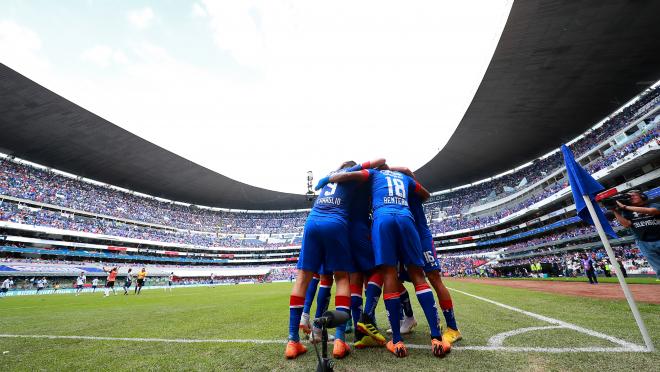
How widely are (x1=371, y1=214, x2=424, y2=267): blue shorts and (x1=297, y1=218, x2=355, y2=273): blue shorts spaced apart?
353mm

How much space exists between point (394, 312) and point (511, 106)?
31.9 meters

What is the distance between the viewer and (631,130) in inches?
1016

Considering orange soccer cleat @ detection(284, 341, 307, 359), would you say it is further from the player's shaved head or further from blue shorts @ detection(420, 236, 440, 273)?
the player's shaved head

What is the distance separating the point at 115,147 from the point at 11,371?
44.4 meters

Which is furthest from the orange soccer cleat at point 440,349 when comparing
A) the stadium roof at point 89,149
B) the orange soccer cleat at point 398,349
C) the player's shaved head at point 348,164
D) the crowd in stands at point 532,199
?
the stadium roof at point 89,149

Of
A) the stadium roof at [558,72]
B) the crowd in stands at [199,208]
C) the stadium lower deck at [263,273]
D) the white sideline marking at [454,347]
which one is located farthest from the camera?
the crowd in stands at [199,208]

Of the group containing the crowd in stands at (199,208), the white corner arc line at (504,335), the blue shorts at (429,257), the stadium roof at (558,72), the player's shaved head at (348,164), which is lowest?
the white corner arc line at (504,335)

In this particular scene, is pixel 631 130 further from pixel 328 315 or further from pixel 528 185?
pixel 328 315

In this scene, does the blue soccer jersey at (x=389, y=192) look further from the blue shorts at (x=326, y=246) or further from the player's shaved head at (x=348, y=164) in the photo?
the blue shorts at (x=326, y=246)

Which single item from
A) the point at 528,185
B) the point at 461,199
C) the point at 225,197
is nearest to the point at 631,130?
the point at 528,185

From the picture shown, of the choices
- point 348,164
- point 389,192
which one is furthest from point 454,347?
point 348,164

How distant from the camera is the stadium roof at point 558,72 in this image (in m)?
18.9

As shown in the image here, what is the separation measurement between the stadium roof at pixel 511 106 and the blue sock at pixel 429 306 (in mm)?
22094

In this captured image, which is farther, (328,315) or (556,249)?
(556,249)
